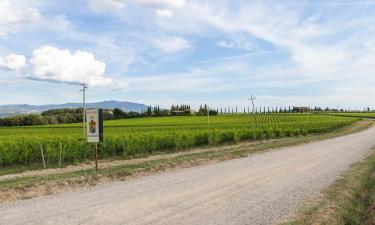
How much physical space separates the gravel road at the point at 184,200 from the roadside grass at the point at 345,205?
41cm

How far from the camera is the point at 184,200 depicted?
10859 millimetres

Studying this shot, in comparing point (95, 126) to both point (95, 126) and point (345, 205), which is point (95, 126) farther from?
point (345, 205)

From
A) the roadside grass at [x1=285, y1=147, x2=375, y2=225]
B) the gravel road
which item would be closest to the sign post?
the gravel road

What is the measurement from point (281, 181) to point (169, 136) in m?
23.1

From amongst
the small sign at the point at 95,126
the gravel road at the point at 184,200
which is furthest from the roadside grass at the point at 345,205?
the small sign at the point at 95,126

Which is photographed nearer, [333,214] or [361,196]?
[333,214]

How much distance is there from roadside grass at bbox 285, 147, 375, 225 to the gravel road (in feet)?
1.34

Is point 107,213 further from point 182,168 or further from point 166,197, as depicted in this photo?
point 182,168

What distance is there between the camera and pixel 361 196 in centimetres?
1249

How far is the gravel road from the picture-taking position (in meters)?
8.95

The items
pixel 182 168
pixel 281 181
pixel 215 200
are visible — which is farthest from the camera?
pixel 182 168

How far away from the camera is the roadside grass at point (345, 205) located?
9.37 meters

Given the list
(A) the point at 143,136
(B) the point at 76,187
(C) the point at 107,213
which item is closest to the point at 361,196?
(C) the point at 107,213

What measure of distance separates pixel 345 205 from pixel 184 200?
12.5 ft
